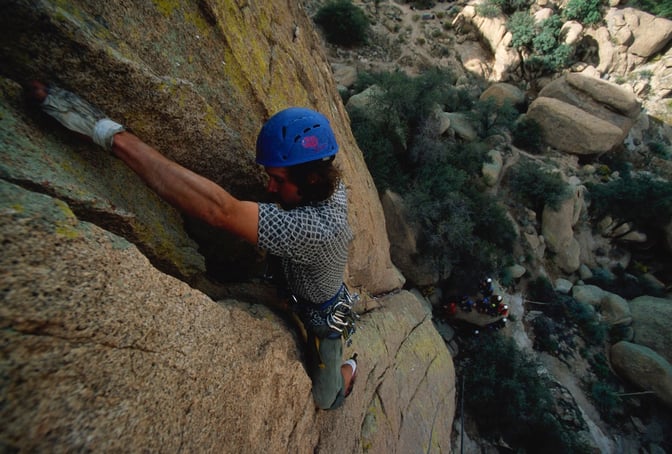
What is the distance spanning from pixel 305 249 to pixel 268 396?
1.02 meters

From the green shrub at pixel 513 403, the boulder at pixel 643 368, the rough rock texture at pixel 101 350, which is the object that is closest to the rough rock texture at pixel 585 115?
the boulder at pixel 643 368

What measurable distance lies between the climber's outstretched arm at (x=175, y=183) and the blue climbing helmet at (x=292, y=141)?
0.41m

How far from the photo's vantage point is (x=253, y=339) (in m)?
1.93

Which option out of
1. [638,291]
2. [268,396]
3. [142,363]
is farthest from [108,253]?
[638,291]

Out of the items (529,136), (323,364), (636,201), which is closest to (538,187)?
(529,136)

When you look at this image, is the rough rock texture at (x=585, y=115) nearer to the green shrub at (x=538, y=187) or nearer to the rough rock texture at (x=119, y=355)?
the green shrub at (x=538, y=187)

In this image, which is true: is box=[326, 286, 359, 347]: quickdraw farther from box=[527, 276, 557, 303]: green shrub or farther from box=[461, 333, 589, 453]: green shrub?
box=[527, 276, 557, 303]: green shrub

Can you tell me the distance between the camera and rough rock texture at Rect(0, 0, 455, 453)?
3.04 feet

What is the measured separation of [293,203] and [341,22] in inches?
760

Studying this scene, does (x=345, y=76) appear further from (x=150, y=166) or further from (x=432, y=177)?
(x=150, y=166)

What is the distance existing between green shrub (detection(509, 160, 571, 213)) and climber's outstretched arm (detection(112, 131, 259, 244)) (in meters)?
13.4

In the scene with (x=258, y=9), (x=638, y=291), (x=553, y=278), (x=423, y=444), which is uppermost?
(x=258, y=9)

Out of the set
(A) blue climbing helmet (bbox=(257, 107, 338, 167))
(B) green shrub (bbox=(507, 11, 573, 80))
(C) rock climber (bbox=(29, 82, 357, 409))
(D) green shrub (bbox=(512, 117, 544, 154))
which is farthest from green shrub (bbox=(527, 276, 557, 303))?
(B) green shrub (bbox=(507, 11, 573, 80))

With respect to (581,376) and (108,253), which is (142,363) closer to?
(108,253)
